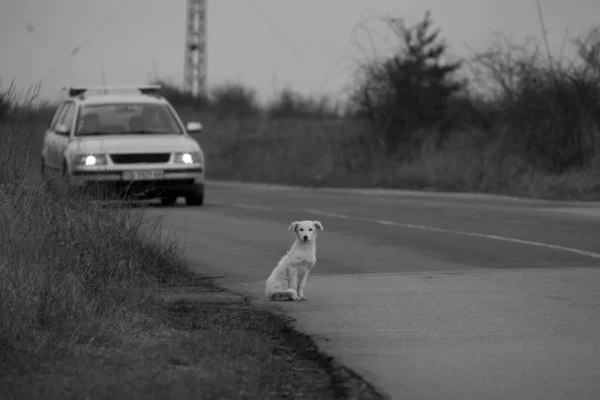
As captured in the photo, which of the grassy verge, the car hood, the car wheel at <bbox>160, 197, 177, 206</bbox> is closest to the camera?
the grassy verge

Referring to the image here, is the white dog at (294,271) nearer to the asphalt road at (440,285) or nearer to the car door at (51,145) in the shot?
the asphalt road at (440,285)

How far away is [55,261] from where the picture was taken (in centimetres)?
945

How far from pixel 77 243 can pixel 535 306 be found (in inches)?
141

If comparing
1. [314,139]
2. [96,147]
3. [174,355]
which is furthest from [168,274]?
[314,139]

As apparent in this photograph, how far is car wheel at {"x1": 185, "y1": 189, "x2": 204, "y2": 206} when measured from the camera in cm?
2184

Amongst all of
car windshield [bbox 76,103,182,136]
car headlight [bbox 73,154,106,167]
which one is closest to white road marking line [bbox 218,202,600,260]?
car windshield [bbox 76,103,182,136]

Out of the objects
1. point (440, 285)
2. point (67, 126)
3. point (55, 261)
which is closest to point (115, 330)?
point (55, 261)

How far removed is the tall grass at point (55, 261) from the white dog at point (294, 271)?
102cm

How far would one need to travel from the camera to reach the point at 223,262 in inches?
537

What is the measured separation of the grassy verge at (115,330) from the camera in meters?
6.60

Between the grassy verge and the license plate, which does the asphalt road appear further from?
the license plate

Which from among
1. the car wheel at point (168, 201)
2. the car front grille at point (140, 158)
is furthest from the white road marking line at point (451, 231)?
the car front grille at point (140, 158)

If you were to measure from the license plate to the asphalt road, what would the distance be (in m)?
0.62

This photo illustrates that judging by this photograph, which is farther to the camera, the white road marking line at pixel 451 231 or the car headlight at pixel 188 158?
the car headlight at pixel 188 158
